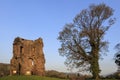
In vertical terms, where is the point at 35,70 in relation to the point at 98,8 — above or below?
below

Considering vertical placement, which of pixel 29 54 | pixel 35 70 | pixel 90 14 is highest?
pixel 90 14

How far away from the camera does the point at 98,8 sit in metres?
49.3

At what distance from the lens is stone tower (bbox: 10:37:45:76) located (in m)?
55.5

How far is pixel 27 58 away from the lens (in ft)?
184

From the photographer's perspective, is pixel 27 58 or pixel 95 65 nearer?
pixel 95 65

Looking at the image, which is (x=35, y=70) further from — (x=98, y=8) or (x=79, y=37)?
(x=98, y=8)

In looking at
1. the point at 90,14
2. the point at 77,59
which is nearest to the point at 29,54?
the point at 77,59

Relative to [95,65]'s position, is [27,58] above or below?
above

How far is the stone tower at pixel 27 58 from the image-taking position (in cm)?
5547

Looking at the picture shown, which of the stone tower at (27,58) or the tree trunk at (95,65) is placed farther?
the stone tower at (27,58)

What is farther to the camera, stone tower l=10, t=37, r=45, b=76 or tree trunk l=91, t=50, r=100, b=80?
stone tower l=10, t=37, r=45, b=76

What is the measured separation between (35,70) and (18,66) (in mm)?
3794

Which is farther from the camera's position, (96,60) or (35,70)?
(35,70)

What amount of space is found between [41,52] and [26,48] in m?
3.57
